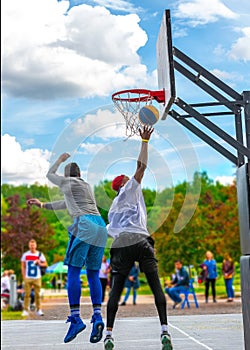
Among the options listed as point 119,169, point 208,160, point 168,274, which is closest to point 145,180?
point 119,169

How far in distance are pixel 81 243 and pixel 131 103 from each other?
1.34 metres

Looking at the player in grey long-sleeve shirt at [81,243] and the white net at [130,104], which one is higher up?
the white net at [130,104]

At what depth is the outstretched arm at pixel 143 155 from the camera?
19.8ft

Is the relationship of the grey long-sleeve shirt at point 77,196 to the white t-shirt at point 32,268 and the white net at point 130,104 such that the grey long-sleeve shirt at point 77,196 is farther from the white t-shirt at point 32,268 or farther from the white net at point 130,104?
the white t-shirt at point 32,268

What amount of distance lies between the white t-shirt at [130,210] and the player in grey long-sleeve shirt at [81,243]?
14.8 inches

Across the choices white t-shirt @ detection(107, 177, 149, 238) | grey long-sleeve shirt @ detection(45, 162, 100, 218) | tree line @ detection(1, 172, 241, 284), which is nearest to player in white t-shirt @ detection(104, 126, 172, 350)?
white t-shirt @ detection(107, 177, 149, 238)

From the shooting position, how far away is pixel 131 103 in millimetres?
6824

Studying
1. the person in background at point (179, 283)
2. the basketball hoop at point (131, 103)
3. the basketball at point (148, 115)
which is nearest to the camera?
the basketball at point (148, 115)

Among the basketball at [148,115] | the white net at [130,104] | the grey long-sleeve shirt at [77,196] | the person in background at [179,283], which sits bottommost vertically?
the person in background at [179,283]

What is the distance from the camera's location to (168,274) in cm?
2517

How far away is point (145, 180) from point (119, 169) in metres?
0.27

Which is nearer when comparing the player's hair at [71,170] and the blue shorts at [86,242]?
the blue shorts at [86,242]

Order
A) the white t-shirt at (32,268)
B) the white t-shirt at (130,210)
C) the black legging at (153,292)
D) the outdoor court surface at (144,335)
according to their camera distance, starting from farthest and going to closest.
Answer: the white t-shirt at (32,268) < the outdoor court surface at (144,335) < the white t-shirt at (130,210) < the black legging at (153,292)

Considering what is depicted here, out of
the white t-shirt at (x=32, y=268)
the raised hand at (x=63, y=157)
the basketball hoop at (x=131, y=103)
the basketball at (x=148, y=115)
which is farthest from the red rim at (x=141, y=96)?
the white t-shirt at (x=32, y=268)
